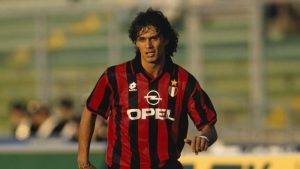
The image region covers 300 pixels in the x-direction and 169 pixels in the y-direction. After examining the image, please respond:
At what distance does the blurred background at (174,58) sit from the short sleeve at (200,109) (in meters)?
6.85

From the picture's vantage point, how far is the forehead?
580 cm

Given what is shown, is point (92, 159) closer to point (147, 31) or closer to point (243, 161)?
point (243, 161)

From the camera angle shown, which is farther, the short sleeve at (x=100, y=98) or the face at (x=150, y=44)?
the short sleeve at (x=100, y=98)

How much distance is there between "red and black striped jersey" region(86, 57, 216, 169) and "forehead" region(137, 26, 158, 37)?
0.80 feet

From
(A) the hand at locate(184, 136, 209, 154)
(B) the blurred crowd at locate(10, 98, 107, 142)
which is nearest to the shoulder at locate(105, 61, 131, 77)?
(A) the hand at locate(184, 136, 209, 154)

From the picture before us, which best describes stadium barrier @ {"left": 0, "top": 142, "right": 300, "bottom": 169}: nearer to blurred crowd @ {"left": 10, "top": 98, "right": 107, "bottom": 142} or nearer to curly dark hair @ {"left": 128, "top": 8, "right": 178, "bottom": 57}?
curly dark hair @ {"left": 128, "top": 8, "right": 178, "bottom": 57}

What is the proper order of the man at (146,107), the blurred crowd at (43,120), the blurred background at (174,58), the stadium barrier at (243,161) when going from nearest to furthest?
the man at (146,107)
the stadium barrier at (243,161)
the blurred crowd at (43,120)
the blurred background at (174,58)

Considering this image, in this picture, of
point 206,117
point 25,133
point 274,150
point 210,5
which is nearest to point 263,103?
point 210,5

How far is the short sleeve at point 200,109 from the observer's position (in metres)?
5.98

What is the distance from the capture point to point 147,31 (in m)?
5.81

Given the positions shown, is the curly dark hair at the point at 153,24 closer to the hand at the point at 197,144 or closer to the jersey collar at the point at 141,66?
the jersey collar at the point at 141,66

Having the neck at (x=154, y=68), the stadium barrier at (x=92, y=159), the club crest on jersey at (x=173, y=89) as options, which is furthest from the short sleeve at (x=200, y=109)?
the stadium barrier at (x=92, y=159)

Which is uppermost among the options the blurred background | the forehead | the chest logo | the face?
the forehead

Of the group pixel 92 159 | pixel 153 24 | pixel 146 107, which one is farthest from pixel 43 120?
pixel 153 24
